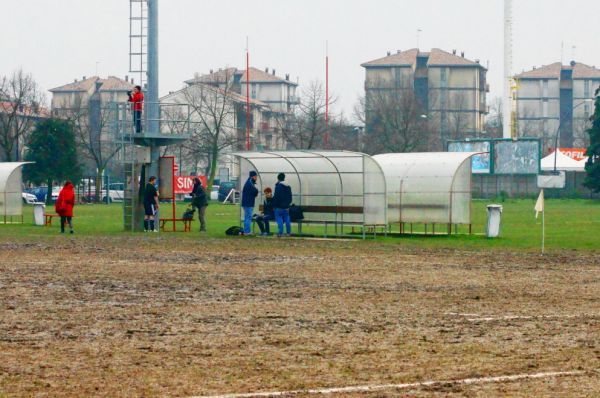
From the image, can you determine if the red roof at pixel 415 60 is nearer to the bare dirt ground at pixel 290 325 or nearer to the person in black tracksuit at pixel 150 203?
the person in black tracksuit at pixel 150 203

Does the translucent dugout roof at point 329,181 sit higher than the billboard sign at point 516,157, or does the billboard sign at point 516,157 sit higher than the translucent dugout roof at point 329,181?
the billboard sign at point 516,157

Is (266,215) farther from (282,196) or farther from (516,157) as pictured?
(516,157)

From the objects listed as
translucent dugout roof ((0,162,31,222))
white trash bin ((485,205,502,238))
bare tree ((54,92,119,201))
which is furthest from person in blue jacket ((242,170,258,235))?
bare tree ((54,92,119,201))

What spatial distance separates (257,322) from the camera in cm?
1594

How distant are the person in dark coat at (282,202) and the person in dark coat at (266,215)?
2.52 ft

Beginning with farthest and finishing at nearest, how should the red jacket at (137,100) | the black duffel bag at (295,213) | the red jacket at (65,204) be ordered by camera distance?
the red jacket at (137,100), the red jacket at (65,204), the black duffel bag at (295,213)

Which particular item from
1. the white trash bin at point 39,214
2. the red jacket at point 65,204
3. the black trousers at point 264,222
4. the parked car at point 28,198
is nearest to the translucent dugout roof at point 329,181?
the black trousers at point 264,222

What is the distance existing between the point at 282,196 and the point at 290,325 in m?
23.7

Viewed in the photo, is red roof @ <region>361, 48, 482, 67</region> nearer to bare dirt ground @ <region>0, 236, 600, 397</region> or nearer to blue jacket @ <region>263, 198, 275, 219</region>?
blue jacket @ <region>263, 198, 275, 219</region>

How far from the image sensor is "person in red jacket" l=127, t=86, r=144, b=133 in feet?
144

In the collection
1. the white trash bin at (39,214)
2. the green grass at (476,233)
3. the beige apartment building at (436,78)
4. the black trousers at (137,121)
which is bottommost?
the green grass at (476,233)

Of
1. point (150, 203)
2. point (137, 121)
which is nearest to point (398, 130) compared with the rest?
point (137, 121)

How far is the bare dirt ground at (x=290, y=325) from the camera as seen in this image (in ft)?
37.4

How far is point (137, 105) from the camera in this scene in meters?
44.1
